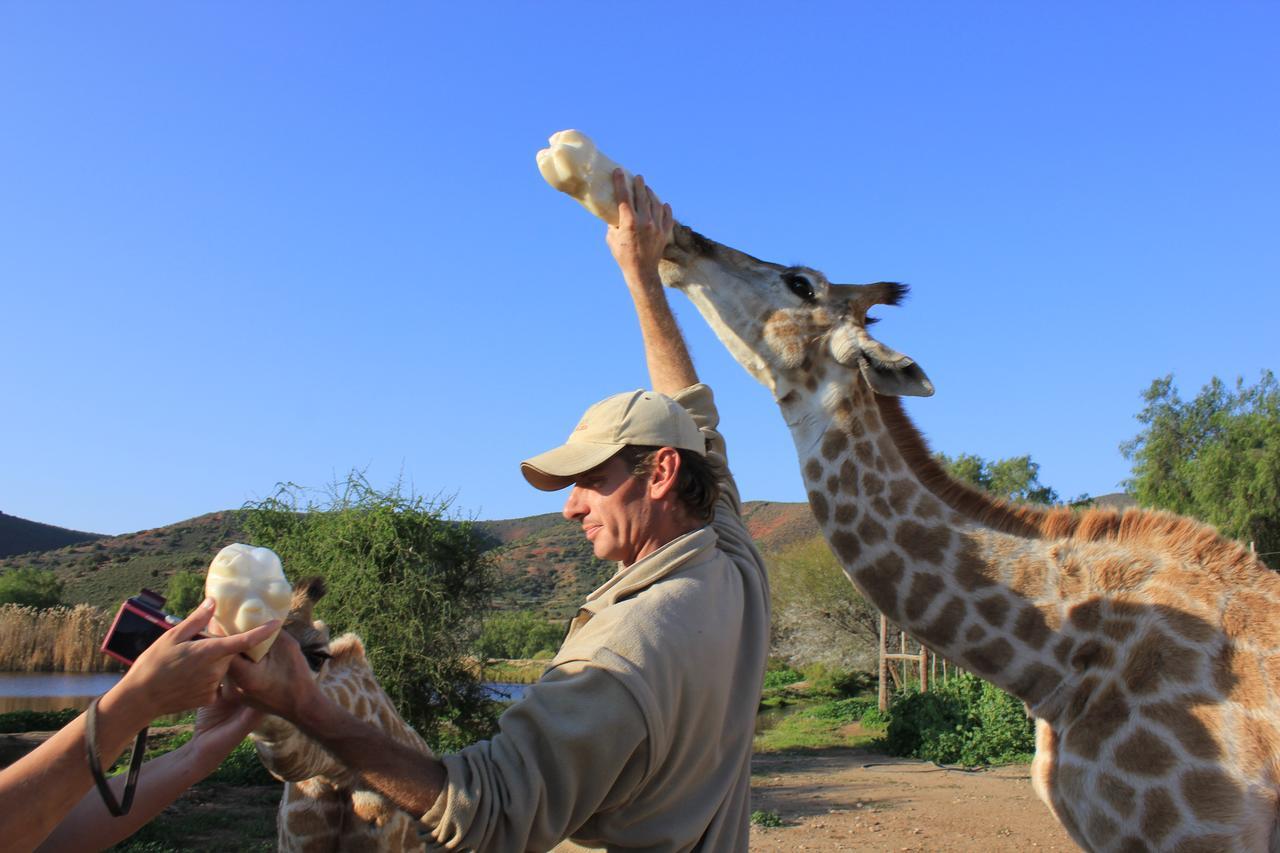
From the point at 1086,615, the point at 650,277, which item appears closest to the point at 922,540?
the point at 1086,615

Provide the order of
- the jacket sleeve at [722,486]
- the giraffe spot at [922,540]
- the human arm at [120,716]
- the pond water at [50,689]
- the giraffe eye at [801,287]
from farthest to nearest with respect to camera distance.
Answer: the pond water at [50,689]
the giraffe eye at [801,287]
the giraffe spot at [922,540]
the jacket sleeve at [722,486]
the human arm at [120,716]

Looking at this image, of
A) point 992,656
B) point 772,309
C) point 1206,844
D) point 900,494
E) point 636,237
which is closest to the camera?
point 1206,844

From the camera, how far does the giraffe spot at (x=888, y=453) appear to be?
168 inches

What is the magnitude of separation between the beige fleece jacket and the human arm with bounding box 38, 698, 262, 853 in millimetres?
806

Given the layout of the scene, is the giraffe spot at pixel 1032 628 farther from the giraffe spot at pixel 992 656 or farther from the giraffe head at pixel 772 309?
the giraffe head at pixel 772 309

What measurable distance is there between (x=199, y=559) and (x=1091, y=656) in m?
44.1

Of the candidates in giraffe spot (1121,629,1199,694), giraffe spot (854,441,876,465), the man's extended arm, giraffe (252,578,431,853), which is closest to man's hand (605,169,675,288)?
the man's extended arm

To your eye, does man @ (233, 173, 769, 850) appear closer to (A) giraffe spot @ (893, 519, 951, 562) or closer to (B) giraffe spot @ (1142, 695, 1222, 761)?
(A) giraffe spot @ (893, 519, 951, 562)

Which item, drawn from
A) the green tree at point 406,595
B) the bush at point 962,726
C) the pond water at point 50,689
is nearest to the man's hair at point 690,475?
the green tree at point 406,595

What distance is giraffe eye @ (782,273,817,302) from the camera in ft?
14.6

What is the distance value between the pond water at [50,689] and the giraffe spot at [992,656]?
16775 millimetres

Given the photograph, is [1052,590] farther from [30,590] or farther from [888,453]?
[30,590]

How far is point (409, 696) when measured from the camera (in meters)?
15.1

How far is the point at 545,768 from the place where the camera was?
195 centimetres
